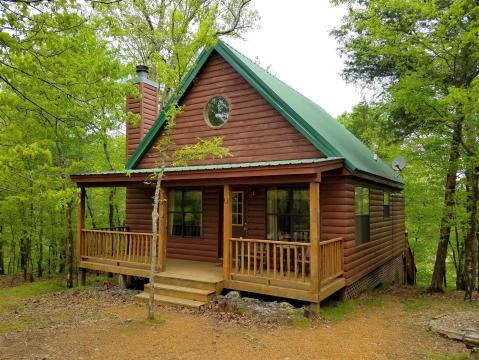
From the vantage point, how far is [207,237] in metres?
11.0

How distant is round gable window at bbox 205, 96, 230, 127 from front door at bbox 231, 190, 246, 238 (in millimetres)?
2236

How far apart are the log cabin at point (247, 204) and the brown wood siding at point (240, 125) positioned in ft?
0.10

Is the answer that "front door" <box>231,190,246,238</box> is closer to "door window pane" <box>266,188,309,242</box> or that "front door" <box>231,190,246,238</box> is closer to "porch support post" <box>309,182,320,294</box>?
"door window pane" <box>266,188,309,242</box>

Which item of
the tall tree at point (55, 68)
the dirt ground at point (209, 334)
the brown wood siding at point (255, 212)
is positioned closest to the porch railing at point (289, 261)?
the dirt ground at point (209, 334)

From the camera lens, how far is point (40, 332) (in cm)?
648

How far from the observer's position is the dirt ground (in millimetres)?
5543

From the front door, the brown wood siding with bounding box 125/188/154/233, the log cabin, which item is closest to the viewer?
the log cabin

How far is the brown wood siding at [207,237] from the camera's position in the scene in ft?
35.5

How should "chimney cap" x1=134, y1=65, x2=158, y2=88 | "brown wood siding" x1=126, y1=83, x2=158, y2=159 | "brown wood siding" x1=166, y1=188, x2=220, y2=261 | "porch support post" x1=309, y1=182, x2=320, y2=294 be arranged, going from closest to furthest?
1. "porch support post" x1=309, y1=182, x2=320, y2=294
2. "brown wood siding" x1=166, y1=188, x2=220, y2=261
3. "chimney cap" x1=134, y1=65, x2=158, y2=88
4. "brown wood siding" x1=126, y1=83, x2=158, y2=159

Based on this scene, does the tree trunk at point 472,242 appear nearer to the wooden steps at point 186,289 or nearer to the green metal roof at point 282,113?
the green metal roof at point 282,113

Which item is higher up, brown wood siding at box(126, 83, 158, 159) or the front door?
brown wood siding at box(126, 83, 158, 159)

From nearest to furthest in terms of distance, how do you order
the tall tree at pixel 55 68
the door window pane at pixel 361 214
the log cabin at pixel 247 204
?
the tall tree at pixel 55 68 → the log cabin at pixel 247 204 → the door window pane at pixel 361 214

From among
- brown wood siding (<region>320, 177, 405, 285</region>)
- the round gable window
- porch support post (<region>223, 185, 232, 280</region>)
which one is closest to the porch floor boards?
porch support post (<region>223, 185, 232, 280</region>)

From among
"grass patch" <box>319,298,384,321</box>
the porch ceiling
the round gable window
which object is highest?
the round gable window
